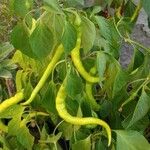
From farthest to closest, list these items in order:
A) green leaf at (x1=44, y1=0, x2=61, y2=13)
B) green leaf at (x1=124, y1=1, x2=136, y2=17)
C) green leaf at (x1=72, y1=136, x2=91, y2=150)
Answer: green leaf at (x1=124, y1=1, x2=136, y2=17) < green leaf at (x1=72, y1=136, x2=91, y2=150) < green leaf at (x1=44, y1=0, x2=61, y2=13)

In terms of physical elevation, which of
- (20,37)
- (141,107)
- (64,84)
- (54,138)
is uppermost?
(20,37)

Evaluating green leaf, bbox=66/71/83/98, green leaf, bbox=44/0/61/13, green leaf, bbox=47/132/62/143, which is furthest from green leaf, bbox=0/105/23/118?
green leaf, bbox=44/0/61/13

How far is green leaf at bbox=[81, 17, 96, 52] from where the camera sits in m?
1.08

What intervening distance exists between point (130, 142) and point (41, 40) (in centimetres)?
33

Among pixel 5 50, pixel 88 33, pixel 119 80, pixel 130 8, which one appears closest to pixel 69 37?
pixel 88 33

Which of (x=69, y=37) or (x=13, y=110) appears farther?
(x=13, y=110)

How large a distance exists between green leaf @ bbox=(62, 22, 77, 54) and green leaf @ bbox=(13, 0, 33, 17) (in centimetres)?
11

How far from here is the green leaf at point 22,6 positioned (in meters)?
1.10

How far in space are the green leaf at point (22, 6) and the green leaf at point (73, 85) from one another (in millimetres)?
163

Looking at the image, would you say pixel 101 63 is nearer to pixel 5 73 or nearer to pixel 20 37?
pixel 20 37

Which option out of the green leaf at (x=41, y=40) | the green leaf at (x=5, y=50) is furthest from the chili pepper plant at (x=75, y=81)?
the green leaf at (x=5, y=50)

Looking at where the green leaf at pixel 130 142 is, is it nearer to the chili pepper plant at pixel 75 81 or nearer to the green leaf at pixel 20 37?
the chili pepper plant at pixel 75 81

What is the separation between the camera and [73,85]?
1119mm

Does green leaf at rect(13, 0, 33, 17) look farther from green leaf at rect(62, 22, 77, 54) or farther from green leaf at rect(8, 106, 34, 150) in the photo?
green leaf at rect(8, 106, 34, 150)
